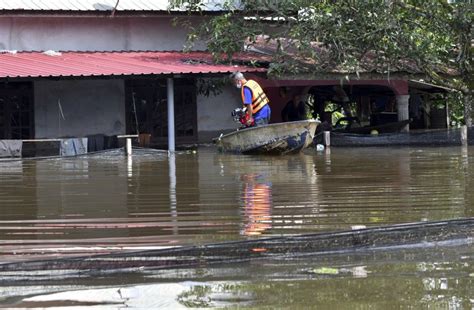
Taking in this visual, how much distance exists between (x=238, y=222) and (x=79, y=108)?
14.1 meters

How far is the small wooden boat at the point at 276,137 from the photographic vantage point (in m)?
17.5

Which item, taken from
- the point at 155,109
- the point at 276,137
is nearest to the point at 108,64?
the point at 155,109

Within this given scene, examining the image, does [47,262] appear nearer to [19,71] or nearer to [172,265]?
[172,265]

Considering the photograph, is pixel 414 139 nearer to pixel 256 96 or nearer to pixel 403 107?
pixel 403 107

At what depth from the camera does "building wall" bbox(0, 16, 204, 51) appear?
20953 millimetres

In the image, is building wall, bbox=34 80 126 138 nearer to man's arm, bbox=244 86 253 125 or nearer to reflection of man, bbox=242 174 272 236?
man's arm, bbox=244 86 253 125

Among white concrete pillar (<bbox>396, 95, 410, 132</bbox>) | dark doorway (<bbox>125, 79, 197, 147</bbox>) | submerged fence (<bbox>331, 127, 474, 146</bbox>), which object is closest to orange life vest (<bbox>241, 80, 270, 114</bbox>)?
submerged fence (<bbox>331, 127, 474, 146</bbox>)

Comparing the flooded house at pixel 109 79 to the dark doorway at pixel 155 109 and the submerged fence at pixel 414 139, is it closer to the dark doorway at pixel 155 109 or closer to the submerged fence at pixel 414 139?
the dark doorway at pixel 155 109

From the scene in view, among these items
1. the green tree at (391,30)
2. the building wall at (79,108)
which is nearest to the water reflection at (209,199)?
the green tree at (391,30)

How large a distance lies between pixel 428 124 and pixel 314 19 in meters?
13.5

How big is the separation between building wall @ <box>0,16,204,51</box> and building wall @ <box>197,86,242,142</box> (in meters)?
1.55

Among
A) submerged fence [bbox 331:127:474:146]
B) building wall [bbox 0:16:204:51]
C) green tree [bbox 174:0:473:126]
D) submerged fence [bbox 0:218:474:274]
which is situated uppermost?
building wall [bbox 0:16:204:51]

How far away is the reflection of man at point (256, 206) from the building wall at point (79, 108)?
32.3 ft

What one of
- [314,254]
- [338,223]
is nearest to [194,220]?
[338,223]
